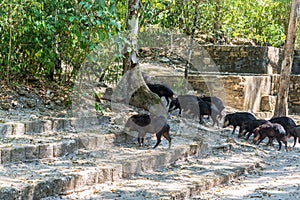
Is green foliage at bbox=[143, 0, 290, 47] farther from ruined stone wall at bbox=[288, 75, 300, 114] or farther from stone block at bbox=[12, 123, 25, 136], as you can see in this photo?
stone block at bbox=[12, 123, 25, 136]

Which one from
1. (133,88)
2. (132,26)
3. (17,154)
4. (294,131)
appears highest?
(132,26)

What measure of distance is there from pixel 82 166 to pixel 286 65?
26.4 ft

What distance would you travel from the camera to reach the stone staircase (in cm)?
559

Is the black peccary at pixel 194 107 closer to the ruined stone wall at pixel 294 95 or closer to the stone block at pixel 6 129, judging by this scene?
the stone block at pixel 6 129

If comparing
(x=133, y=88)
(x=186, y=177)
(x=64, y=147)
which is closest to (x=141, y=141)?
(x=186, y=177)

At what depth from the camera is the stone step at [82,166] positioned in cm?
530

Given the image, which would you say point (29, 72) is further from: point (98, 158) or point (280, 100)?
point (280, 100)

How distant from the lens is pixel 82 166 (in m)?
6.33

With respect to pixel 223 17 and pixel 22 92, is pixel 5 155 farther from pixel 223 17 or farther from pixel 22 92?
pixel 223 17

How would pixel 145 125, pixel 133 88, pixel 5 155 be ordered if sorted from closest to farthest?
pixel 5 155
pixel 145 125
pixel 133 88

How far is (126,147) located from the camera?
775cm

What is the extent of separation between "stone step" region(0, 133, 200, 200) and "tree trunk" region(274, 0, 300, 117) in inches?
206

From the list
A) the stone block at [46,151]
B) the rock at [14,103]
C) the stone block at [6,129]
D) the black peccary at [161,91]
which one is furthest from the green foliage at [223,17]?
the stone block at [46,151]

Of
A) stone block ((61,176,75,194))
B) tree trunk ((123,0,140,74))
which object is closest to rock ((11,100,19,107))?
tree trunk ((123,0,140,74))
